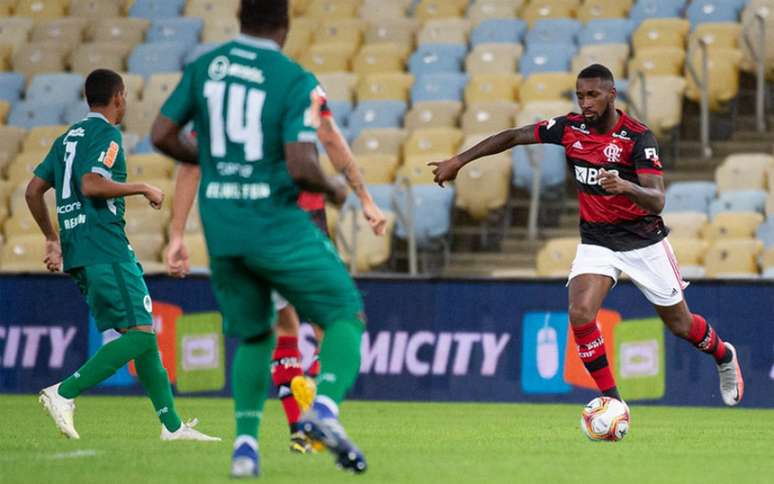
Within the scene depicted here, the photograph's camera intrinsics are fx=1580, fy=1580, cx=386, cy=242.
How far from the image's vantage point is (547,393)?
14.0 metres

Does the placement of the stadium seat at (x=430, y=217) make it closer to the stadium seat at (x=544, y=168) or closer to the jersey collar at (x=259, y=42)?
the stadium seat at (x=544, y=168)

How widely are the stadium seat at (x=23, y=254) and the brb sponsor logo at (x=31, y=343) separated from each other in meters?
1.97

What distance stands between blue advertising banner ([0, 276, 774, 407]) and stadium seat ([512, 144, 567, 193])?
2.92m

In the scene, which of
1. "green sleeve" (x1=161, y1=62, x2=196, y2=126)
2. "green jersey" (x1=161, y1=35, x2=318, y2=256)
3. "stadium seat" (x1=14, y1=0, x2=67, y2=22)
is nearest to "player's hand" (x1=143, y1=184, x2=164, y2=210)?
"green sleeve" (x1=161, y1=62, x2=196, y2=126)

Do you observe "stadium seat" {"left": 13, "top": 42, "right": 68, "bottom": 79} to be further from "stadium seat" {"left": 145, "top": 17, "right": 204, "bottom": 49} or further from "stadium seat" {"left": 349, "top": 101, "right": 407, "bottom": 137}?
"stadium seat" {"left": 349, "top": 101, "right": 407, "bottom": 137}

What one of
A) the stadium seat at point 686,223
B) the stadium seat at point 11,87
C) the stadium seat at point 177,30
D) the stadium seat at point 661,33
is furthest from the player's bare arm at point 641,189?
the stadium seat at point 11,87

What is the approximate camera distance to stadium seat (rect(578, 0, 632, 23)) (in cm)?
1920

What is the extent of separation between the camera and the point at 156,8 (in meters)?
22.2

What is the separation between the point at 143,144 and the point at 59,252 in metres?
9.27

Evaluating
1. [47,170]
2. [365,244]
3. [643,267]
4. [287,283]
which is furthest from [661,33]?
[287,283]

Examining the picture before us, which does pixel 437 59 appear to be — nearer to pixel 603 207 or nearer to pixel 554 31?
pixel 554 31

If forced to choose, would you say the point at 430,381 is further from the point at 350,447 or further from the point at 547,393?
the point at 350,447

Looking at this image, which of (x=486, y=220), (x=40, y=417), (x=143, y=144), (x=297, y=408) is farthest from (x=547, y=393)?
(x=143, y=144)

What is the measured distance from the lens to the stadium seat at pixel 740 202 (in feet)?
Answer: 51.3
